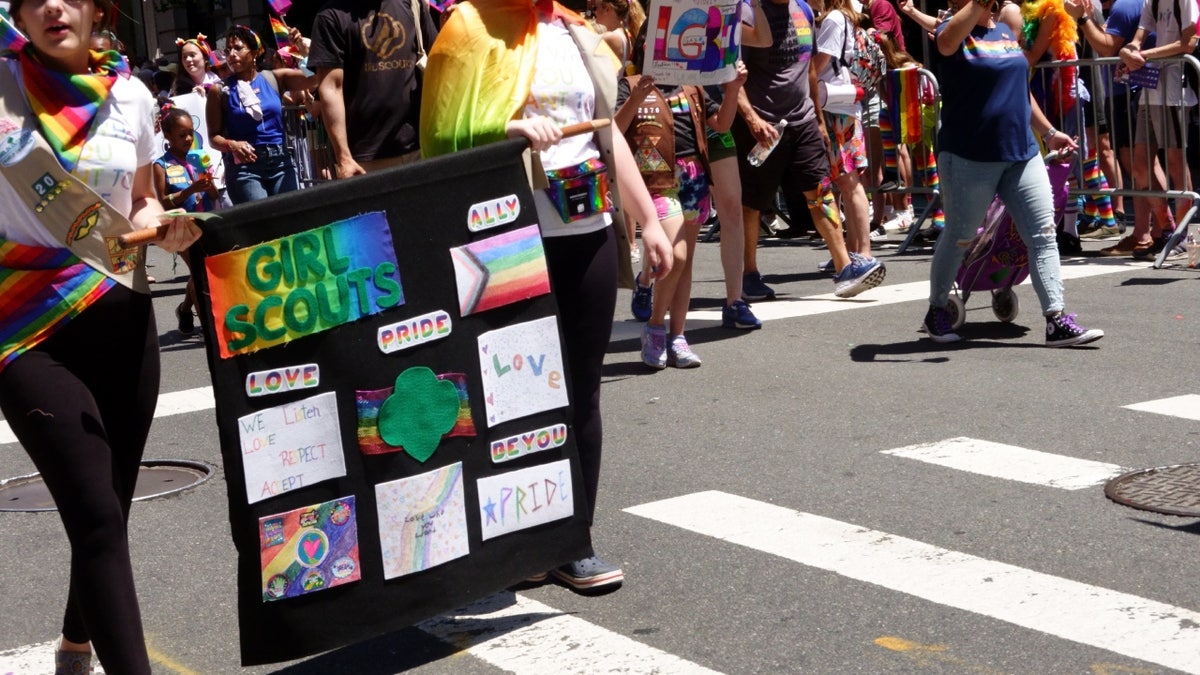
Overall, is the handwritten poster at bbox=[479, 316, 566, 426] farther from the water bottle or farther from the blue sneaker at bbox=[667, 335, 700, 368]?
the water bottle

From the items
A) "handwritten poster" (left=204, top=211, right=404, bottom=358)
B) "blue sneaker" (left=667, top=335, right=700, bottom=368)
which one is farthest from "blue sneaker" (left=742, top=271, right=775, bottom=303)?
"handwritten poster" (left=204, top=211, right=404, bottom=358)

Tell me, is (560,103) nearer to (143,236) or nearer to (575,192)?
(575,192)

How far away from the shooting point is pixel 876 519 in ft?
18.7

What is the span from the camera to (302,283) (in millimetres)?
4156

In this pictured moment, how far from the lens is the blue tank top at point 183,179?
11055mm

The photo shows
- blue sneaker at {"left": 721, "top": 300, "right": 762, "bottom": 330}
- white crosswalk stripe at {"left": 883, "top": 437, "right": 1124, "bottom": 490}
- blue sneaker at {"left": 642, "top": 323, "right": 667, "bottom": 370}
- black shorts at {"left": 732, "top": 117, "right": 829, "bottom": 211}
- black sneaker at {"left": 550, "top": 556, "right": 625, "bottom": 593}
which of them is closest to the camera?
black sneaker at {"left": 550, "top": 556, "right": 625, "bottom": 593}

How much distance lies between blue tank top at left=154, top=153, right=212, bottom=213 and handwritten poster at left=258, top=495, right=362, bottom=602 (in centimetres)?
698

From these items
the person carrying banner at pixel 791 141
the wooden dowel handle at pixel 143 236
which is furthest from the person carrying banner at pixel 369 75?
the wooden dowel handle at pixel 143 236

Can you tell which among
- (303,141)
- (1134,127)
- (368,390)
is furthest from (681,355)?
(303,141)

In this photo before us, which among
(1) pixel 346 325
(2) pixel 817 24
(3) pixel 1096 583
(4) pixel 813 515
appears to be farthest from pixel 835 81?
(1) pixel 346 325

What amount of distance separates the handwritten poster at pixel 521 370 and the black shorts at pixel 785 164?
19.0ft

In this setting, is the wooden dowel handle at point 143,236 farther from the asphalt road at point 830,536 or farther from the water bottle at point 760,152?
the water bottle at point 760,152

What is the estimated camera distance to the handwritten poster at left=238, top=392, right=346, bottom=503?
4.11m

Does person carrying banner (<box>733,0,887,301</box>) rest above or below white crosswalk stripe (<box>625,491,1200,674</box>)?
above
